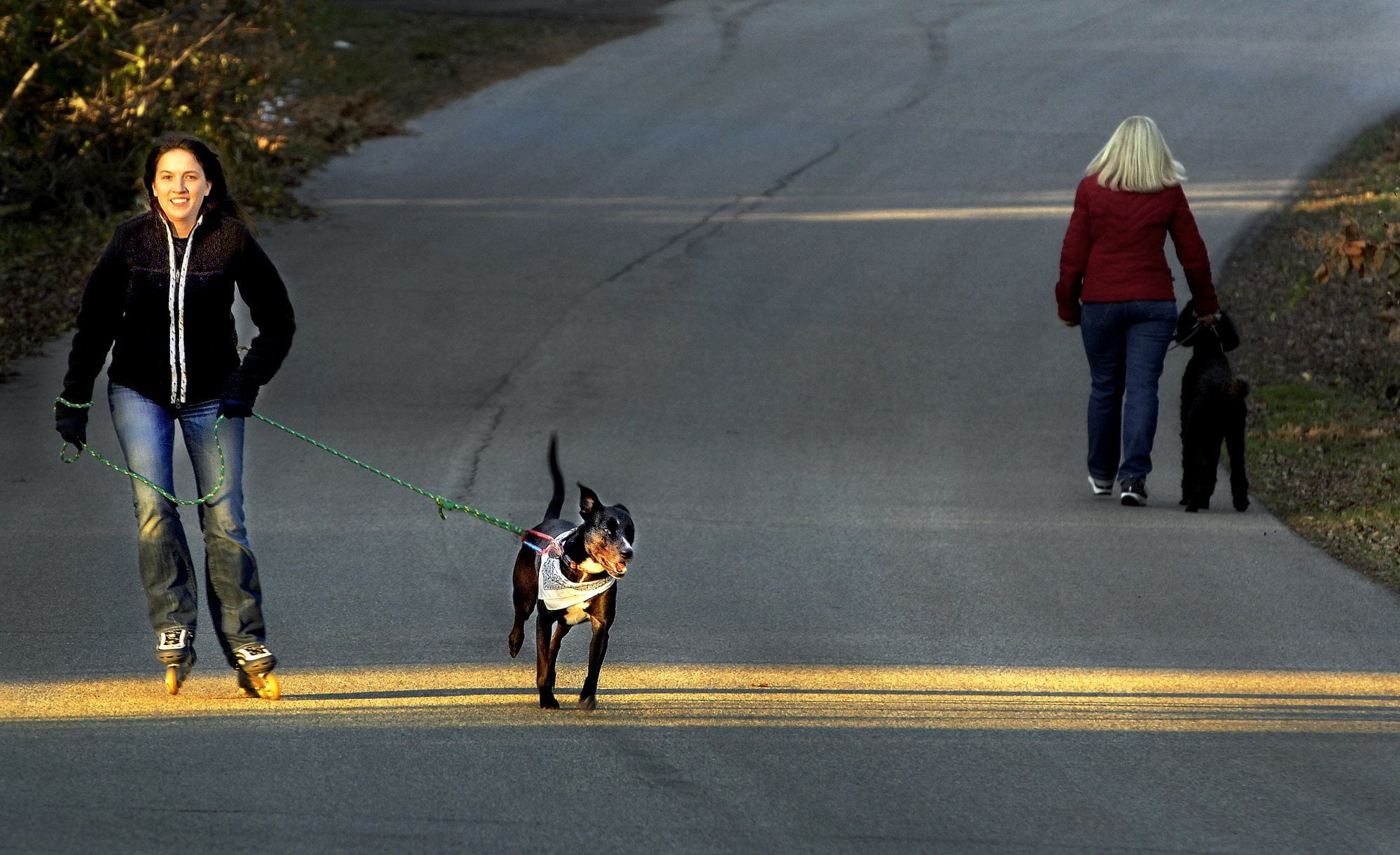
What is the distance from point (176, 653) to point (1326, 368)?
→ 924cm

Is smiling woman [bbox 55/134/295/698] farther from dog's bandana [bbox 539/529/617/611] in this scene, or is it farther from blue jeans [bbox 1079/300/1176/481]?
blue jeans [bbox 1079/300/1176/481]

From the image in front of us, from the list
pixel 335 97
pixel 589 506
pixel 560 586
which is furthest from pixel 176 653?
pixel 335 97

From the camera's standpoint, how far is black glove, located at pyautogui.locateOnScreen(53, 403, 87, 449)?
18.2ft

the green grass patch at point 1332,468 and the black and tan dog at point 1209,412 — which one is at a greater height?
the black and tan dog at point 1209,412

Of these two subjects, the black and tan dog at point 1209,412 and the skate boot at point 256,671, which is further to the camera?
the black and tan dog at point 1209,412

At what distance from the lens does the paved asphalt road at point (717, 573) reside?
4.90 metres

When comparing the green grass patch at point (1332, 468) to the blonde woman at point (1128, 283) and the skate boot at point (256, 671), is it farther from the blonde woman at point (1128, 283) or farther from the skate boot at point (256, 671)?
the skate boot at point (256, 671)

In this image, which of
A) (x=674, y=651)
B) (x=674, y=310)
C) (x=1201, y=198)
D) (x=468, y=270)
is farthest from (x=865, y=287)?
(x=674, y=651)

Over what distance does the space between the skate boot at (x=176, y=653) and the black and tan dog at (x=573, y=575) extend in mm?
1123

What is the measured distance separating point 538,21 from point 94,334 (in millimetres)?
22300

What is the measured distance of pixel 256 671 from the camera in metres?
5.65

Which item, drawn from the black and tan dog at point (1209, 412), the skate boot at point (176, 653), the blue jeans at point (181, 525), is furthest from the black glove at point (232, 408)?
the black and tan dog at point (1209, 412)

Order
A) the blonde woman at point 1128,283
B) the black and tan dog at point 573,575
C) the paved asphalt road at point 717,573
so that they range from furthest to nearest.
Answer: the blonde woman at point 1128,283, the black and tan dog at point 573,575, the paved asphalt road at point 717,573

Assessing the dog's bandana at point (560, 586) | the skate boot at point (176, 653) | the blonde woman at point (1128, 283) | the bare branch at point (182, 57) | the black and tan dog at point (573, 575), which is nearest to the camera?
the black and tan dog at point (573, 575)
